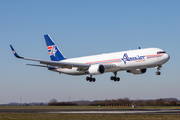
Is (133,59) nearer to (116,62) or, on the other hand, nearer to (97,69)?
(116,62)

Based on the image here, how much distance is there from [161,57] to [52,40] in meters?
31.7

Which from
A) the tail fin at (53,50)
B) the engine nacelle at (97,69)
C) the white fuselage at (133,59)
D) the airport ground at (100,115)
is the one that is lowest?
the airport ground at (100,115)

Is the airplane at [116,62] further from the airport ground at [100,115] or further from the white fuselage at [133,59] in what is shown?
the airport ground at [100,115]

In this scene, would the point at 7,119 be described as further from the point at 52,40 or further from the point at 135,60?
the point at 52,40

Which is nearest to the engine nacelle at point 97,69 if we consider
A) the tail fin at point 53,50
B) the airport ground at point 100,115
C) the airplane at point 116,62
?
the airplane at point 116,62

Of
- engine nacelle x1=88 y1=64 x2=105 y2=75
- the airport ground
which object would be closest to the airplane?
engine nacelle x1=88 y1=64 x2=105 y2=75

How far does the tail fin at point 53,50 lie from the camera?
68062 mm

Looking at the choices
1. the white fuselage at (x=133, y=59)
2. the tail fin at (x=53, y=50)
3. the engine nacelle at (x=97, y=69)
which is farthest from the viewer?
the tail fin at (x=53, y=50)

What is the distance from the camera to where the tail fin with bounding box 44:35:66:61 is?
68.1 meters

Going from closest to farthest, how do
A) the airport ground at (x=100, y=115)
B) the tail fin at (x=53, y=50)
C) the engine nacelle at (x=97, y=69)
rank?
the airport ground at (x=100, y=115)
the engine nacelle at (x=97, y=69)
the tail fin at (x=53, y=50)

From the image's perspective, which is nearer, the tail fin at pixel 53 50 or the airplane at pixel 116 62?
the airplane at pixel 116 62

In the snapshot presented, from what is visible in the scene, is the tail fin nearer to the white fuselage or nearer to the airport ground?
the white fuselage

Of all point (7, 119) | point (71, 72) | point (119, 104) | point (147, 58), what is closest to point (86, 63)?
point (71, 72)

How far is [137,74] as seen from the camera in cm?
5788
